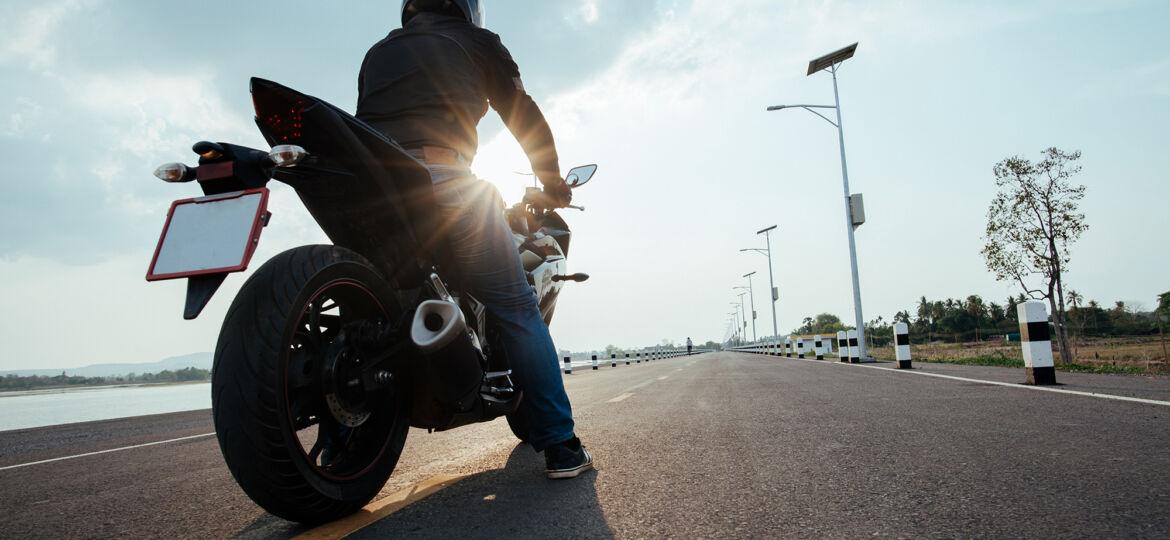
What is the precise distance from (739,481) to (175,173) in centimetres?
203

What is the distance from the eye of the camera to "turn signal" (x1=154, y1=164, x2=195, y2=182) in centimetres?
167

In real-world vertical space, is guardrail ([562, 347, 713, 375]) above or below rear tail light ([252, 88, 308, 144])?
below

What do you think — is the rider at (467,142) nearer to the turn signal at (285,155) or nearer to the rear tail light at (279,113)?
the rear tail light at (279,113)

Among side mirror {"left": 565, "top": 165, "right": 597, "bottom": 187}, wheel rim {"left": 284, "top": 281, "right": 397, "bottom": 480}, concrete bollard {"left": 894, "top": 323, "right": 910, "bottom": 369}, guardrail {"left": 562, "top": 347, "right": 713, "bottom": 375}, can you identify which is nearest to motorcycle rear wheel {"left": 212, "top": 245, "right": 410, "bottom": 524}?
wheel rim {"left": 284, "top": 281, "right": 397, "bottom": 480}

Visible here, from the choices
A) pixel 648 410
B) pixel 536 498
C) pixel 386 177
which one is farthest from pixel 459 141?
pixel 648 410

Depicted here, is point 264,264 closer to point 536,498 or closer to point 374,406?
point 374,406

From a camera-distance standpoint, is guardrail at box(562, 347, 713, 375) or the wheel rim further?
guardrail at box(562, 347, 713, 375)

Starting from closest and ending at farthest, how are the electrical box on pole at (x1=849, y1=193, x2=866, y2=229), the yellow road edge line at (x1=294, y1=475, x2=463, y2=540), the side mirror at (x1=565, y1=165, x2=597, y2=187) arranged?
the yellow road edge line at (x1=294, y1=475, x2=463, y2=540) → the side mirror at (x1=565, y1=165, x2=597, y2=187) → the electrical box on pole at (x1=849, y1=193, x2=866, y2=229)

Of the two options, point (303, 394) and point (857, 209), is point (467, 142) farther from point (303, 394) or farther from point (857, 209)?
point (857, 209)

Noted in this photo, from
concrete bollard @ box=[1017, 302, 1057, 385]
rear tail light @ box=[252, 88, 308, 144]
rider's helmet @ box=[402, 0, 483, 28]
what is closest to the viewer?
rear tail light @ box=[252, 88, 308, 144]

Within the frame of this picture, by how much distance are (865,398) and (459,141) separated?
13.3 feet

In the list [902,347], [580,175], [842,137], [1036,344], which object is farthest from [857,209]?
[580,175]

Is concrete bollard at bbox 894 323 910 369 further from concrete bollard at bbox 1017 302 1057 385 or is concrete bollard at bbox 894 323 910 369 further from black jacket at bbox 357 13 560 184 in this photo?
black jacket at bbox 357 13 560 184

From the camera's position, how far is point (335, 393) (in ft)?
5.86
